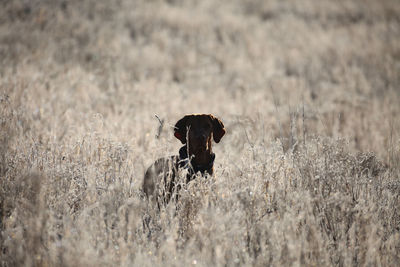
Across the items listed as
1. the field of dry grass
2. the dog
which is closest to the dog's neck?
the dog

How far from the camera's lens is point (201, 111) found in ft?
→ 24.3

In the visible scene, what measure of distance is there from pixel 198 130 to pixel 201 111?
12.9ft

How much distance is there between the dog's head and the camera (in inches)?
136

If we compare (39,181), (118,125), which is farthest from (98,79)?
(39,181)

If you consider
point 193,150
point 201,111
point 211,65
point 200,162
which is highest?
point 211,65

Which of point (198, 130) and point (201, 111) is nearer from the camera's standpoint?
point (198, 130)

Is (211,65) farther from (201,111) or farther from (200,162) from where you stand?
(200,162)

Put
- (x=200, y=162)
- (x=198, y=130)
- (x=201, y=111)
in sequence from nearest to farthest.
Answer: (x=198, y=130) → (x=200, y=162) → (x=201, y=111)

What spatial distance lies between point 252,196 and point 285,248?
57 centimetres

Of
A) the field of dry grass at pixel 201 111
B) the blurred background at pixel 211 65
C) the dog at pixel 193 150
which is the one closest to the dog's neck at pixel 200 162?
the dog at pixel 193 150

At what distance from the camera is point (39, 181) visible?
8.32 ft

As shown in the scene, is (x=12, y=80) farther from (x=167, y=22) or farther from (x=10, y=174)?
(x=167, y=22)

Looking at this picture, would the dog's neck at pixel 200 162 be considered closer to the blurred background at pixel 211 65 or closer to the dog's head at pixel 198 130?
the dog's head at pixel 198 130

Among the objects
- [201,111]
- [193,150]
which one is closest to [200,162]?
[193,150]
